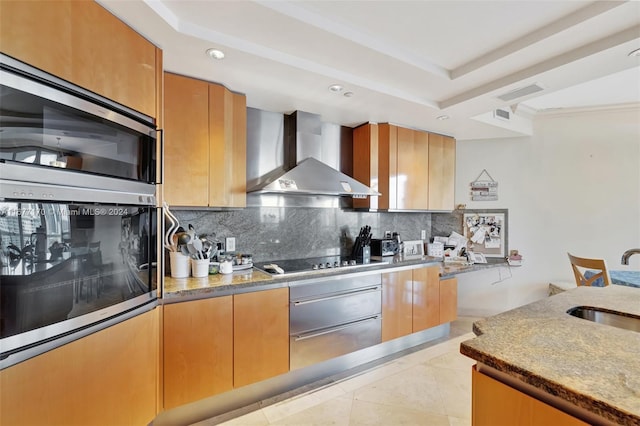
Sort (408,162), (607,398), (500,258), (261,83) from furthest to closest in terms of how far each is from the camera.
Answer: (500,258), (408,162), (261,83), (607,398)

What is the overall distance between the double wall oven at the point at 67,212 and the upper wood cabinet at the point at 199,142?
36 cm

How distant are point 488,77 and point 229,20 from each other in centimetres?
187

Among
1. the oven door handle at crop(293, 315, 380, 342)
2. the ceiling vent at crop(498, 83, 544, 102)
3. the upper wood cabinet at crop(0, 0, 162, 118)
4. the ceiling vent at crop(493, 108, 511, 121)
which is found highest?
the ceiling vent at crop(493, 108, 511, 121)

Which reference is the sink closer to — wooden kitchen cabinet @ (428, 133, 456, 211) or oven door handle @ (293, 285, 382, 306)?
oven door handle @ (293, 285, 382, 306)

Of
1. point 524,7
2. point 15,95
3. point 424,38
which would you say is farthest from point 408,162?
point 15,95

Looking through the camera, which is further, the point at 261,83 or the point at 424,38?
the point at 261,83

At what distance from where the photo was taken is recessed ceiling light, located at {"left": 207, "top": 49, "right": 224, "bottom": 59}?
1.64m

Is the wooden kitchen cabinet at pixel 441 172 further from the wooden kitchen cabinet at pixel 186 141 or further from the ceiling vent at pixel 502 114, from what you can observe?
the wooden kitchen cabinet at pixel 186 141

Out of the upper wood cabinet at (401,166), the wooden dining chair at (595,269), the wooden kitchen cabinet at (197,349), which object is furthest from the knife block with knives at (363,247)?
the wooden dining chair at (595,269)

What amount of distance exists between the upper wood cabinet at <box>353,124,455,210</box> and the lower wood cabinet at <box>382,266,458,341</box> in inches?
29.5

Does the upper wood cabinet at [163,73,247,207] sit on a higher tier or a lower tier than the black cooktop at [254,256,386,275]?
higher

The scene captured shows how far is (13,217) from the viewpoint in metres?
0.98

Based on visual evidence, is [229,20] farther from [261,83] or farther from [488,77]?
[488,77]

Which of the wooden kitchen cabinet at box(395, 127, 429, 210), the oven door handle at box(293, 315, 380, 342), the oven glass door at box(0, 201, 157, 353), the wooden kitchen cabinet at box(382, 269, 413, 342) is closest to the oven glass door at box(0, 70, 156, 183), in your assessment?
the oven glass door at box(0, 201, 157, 353)
